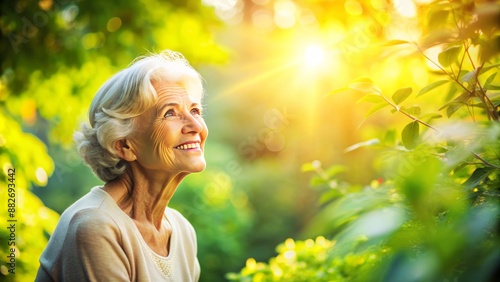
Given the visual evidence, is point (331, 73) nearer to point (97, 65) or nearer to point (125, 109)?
point (97, 65)

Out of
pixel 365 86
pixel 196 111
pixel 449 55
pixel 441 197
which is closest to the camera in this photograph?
pixel 441 197

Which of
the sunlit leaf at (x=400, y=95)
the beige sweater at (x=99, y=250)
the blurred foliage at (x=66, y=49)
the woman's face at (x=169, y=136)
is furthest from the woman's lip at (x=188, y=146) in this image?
the blurred foliage at (x=66, y=49)

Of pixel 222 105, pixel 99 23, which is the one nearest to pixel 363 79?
pixel 99 23

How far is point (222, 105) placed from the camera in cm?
1482

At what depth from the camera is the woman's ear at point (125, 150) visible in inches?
64.1

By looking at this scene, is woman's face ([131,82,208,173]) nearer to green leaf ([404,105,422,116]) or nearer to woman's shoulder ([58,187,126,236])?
woman's shoulder ([58,187,126,236])

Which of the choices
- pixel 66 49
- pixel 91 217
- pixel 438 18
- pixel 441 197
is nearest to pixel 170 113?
pixel 91 217

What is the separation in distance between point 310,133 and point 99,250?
1014 cm

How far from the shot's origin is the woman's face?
159cm

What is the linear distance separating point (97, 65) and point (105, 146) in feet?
9.12

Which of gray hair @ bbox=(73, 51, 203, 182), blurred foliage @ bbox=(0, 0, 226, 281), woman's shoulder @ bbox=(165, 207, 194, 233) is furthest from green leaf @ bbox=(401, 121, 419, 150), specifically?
blurred foliage @ bbox=(0, 0, 226, 281)

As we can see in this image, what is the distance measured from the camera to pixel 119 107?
63.4 inches

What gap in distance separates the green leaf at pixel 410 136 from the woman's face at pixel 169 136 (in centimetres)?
65

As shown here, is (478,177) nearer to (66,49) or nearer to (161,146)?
(161,146)
